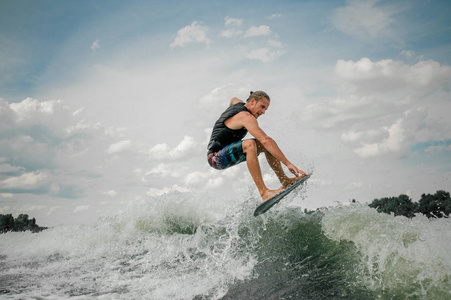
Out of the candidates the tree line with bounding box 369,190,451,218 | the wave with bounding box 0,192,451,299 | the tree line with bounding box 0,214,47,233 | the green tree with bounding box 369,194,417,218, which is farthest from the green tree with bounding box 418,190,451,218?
the tree line with bounding box 0,214,47,233

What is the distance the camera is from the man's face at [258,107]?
4816 mm

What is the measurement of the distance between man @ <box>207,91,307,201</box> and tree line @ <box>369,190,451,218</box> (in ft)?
153

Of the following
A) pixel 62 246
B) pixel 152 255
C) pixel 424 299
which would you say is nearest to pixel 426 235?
pixel 424 299

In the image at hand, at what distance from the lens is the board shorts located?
4.85 m

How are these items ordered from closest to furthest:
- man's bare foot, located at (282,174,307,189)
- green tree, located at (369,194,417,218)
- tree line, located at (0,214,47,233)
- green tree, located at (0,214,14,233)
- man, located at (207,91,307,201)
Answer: man, located at (207,91,307,201) < man's bare foot, located at (282,174,307,189) < green tree, located at (0,214,14,233) < tree line, located at (0,214,47,233) < green tree, located at (369,194,417,218)

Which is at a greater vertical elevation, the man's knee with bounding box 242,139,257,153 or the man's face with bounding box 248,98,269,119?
the man's face with bounding box 248,98,269,119

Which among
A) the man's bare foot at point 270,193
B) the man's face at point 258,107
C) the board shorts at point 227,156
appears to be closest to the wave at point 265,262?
the man's bare foot at point 270,193

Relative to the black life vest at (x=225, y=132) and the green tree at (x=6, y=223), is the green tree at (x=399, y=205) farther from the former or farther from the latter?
the green tree at (x=6, y=223)

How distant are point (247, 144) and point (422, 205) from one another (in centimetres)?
5885

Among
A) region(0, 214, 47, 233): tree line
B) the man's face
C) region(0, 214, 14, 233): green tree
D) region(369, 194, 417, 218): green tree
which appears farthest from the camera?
region(369, 194, 417, 218): green tree

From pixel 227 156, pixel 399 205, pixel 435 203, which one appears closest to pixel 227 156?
pixel 227 156

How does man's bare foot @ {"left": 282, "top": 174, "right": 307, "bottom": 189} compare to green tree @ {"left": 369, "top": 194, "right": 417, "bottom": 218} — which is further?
green tree @ {"left": 369, "top": 194, "right": 417, "bottom": 218}

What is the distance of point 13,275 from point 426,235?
22.5ft

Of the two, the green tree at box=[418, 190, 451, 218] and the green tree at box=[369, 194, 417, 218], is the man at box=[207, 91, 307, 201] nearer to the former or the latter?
the green tree at box=[418, 190, 451, 218]
